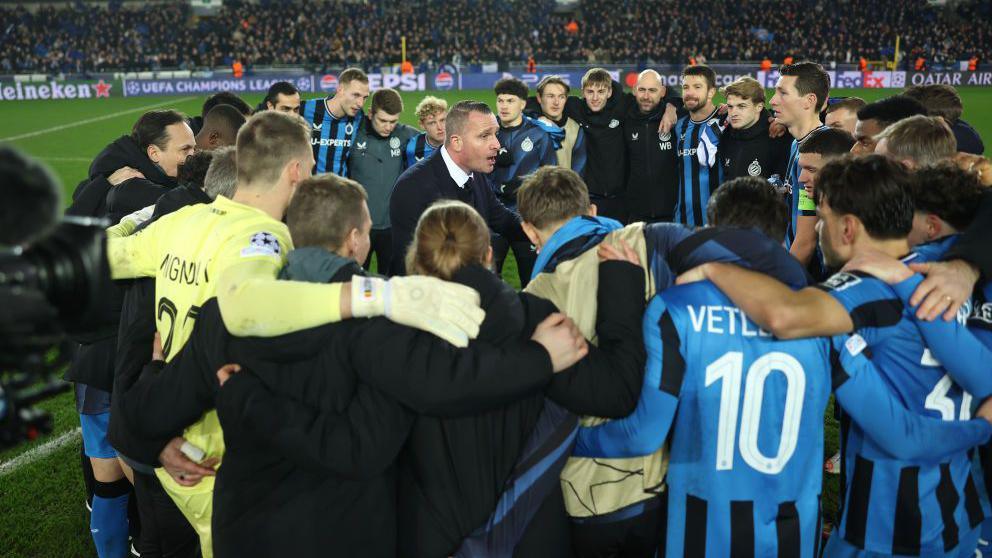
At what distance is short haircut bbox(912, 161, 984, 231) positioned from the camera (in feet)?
10.1

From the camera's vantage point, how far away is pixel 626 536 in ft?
9.37

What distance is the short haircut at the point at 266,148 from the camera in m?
3.14

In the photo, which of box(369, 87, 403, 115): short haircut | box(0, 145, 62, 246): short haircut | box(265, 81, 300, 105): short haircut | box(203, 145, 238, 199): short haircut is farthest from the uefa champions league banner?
box(0, 145, 62, 246): short haircut

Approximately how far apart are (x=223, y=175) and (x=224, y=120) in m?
2.23

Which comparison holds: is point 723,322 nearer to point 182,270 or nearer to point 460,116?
point 182,270

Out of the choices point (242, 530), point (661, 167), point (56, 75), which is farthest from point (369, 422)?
point (56, 75)

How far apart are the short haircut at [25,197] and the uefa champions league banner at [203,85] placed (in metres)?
28.3

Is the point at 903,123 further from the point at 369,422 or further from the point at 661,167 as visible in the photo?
the point at 661,167

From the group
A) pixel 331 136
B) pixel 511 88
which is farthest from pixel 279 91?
pixel 511 88

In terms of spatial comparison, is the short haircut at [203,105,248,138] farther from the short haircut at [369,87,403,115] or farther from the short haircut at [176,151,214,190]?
the short haircut at [369,87,403,115]

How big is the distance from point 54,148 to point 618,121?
15.2 meters

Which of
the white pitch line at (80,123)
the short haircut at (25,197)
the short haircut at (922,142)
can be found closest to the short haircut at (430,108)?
the short haircut at (922,142)

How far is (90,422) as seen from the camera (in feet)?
13.5

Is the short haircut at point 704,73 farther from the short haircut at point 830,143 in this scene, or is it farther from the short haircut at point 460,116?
the short haircut at point 460,116
